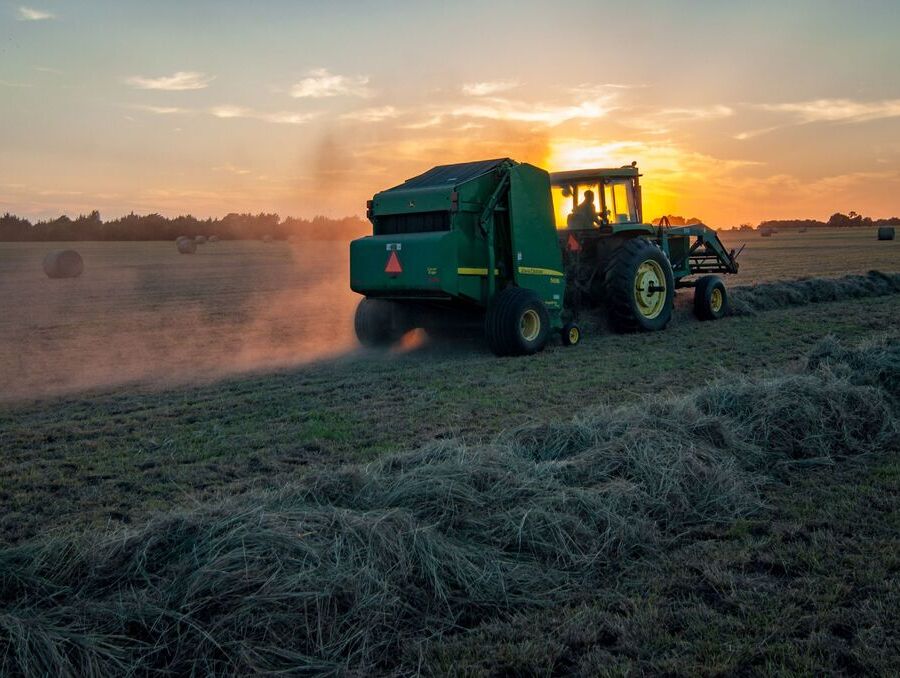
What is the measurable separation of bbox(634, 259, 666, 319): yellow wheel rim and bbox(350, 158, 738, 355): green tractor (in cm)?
2

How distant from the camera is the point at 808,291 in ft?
58.0

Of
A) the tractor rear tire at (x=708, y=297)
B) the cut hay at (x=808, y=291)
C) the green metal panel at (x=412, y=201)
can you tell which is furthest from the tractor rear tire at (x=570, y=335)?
the cut hay at (x=808, y=291)

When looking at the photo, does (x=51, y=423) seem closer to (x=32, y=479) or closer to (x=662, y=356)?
(x=32, y=479)

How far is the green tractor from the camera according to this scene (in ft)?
36.3

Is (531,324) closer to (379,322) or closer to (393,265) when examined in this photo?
(393,265)

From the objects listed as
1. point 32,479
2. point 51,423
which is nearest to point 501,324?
point 51,423

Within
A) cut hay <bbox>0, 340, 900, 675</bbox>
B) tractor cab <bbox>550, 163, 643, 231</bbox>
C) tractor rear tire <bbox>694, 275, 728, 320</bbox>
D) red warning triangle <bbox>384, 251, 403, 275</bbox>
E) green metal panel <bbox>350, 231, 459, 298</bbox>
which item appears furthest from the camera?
tractor rear tire <bbox>694, 275, 728, 320</bbox>

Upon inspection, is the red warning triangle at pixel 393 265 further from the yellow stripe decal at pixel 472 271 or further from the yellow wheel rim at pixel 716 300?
the yellow wheel rim at pixel 716 300

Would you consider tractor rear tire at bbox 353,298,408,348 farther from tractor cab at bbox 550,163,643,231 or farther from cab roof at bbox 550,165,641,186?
cab roof at bbox 550,165,641,186

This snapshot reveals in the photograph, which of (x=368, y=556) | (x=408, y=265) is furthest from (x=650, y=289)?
(x=368, y=556)

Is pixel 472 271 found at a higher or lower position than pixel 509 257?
lower

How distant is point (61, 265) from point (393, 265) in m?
22.5

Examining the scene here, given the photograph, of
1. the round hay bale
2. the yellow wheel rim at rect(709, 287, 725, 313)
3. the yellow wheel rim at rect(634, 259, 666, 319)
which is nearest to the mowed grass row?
the yellow wheel rim at rect(634, 259, 666, 319)

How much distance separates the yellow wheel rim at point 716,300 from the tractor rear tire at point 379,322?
20.0 feet
